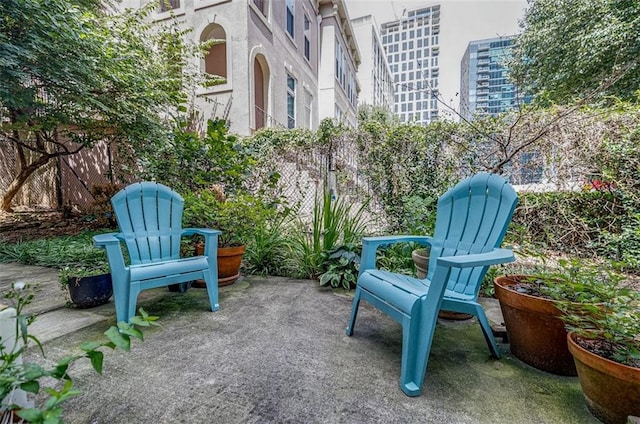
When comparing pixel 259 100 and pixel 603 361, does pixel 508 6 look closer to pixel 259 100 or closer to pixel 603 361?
pixel 259 100

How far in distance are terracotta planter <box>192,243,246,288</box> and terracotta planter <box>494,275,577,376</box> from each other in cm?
222

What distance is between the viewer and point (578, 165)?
3059mm

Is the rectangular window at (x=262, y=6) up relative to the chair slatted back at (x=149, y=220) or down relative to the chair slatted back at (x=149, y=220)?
up

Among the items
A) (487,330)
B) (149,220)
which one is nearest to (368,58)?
(149,220)

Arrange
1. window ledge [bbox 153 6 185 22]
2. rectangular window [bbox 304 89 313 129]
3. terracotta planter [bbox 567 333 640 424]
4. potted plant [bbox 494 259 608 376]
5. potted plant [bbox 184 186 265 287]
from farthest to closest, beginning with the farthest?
rectangular window [bbox 304 89 313 129], window ledge [bbox 153 6 185 22], potted plant [bbox 184 186 265 287], potted plant [bbox 494 259 608 376], terracotta planter [bbox 567 333 640 424]

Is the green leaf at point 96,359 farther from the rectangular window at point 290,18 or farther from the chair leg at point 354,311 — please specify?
the rectangular window at point 290,18

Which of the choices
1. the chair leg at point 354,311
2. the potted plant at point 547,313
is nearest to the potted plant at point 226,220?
the chair leg at point 354,311

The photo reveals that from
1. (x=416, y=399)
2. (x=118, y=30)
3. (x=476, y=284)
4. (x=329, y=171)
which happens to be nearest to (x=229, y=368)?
(x=416, y=399)

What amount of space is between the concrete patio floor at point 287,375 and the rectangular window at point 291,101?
25.2 ft

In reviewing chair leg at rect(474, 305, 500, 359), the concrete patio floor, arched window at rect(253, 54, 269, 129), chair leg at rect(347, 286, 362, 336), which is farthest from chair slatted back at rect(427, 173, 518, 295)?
arched window at rect(253, 54, 269, 129)

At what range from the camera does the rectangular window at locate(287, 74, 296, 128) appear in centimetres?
894

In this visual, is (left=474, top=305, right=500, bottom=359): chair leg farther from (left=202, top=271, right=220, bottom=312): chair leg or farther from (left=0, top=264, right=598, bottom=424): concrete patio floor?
(left=202, top=271, right=220, bottom=312): chair leg

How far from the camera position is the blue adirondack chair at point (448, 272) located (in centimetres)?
136

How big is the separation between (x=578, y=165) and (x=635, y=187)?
0.52m
